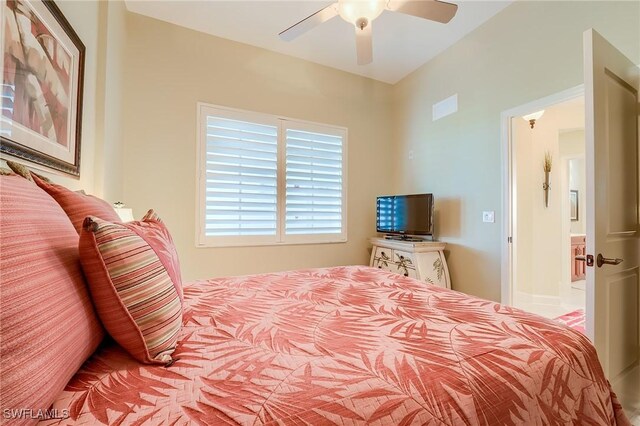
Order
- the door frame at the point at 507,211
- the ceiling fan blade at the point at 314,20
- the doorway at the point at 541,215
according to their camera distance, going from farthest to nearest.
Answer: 1. the doorway at the point at 541,215
2. the door frame at the point at 507,211
3. the ceiling fan blade at the point at 314,20

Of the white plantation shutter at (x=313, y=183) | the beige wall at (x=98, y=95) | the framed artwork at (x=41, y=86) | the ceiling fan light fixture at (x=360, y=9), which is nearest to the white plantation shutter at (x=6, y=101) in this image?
the framed artwork at (x=41, y=86)

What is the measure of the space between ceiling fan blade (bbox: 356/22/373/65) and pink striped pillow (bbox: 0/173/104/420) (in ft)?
6.71

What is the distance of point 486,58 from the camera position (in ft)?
8.73

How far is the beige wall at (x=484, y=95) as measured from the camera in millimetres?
2035

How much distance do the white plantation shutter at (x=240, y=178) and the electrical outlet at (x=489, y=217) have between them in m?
2.20

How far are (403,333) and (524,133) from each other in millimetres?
3794

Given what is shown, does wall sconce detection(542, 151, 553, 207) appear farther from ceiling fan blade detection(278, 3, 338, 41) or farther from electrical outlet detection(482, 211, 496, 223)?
ceiling fan blade detection(278, 3, 338, 41)

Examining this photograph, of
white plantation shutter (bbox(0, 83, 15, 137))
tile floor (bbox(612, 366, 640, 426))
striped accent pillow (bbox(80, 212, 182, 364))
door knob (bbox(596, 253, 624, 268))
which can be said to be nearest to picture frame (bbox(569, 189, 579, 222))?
tile floor (bbox(612, 366, 640, 426))

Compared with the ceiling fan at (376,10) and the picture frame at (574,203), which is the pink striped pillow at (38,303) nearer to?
the ceiling fan at (376,10)

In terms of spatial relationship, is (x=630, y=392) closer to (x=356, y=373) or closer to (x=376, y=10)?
(x=356, y=373)

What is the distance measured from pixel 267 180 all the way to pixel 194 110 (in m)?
1.04

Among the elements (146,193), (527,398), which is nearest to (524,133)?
(527,398)

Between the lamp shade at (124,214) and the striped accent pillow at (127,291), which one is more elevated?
the lamp shade at (124,214)

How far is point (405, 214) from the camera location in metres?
3.21
